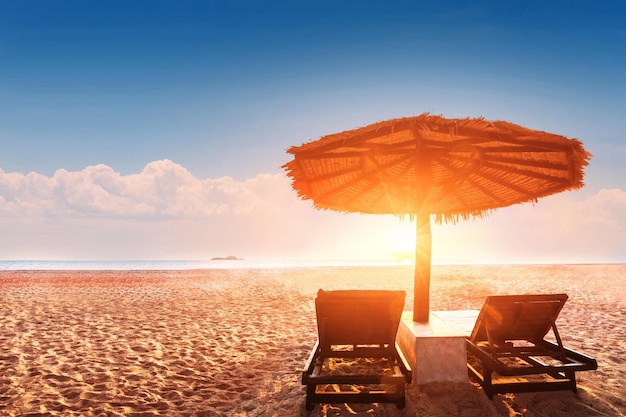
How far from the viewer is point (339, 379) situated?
3.73 meters

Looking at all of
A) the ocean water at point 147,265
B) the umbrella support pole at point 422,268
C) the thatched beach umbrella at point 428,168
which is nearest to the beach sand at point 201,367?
the umbrella support pole at point 422,268

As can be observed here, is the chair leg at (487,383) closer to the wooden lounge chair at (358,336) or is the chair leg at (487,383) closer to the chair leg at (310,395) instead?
the wooden lounge chair at (358,336)

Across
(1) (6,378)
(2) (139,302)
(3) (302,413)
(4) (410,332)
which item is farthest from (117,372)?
(2) (139,302)

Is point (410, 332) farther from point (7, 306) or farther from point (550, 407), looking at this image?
point (7, 306)

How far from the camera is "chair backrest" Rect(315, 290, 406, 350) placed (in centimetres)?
412

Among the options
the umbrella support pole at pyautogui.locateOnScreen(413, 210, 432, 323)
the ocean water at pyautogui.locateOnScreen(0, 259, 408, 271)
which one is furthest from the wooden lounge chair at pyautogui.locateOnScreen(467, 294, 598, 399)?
the ocean water at pyautogui.locateOnScreen(0, 259, 408, 271)

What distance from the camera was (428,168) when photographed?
5.07 metres

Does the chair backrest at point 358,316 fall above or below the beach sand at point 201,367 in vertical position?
above

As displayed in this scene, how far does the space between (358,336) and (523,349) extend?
2156 millimetres

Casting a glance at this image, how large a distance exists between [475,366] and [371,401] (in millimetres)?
2103

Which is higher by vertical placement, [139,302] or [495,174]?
[495,174]

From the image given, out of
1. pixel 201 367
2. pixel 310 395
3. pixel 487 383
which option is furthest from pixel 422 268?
pixel 201 367

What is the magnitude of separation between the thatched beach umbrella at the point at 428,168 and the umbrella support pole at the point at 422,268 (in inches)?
0.6

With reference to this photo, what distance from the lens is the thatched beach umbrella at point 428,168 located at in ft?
13.8
